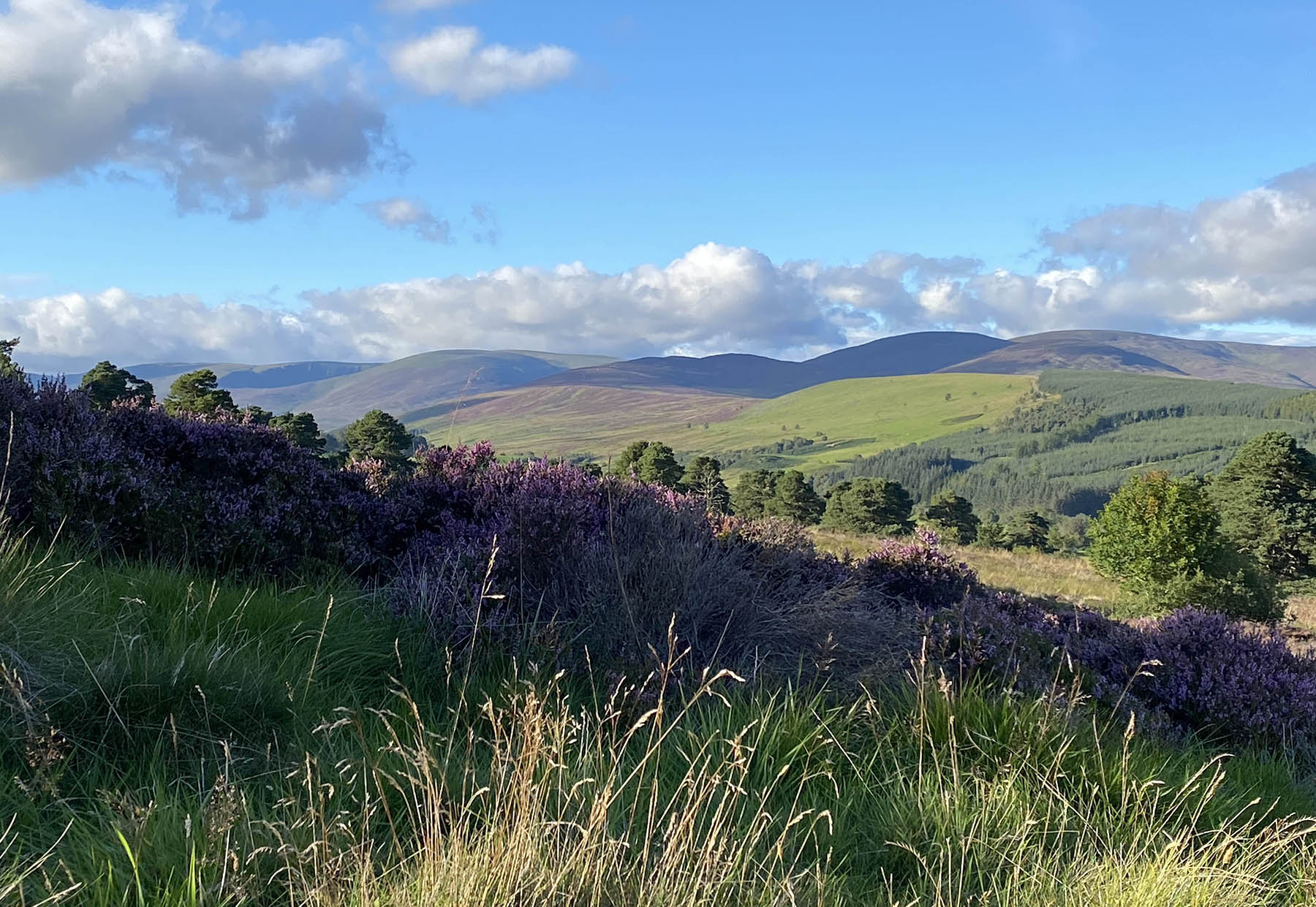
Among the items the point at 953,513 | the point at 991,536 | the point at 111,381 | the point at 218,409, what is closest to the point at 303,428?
the point at 111,381

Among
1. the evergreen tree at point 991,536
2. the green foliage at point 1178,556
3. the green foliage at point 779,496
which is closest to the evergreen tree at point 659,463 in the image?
the green foliage at point 779,496

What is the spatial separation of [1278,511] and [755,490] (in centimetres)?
3373

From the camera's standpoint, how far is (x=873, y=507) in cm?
5409

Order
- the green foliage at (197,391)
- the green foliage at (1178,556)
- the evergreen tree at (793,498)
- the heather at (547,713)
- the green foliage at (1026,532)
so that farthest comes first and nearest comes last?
the green foliage at (1026,532), the evergreen tree at (793,498), the green foliage at (1178,556), the green foliage at (197,391), the heather at (547,713)

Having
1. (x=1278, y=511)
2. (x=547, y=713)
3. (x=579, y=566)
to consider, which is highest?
(x=579, y=566)

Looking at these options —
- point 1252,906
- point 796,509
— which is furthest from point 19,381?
point 796,509

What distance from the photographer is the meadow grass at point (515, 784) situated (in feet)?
7.77

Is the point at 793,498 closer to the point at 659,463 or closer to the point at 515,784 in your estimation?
the point at 659,463

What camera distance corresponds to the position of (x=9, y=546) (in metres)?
4.34

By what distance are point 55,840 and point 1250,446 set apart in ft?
135

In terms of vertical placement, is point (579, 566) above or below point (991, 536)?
above

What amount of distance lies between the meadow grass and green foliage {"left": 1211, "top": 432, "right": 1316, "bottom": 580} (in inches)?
1320

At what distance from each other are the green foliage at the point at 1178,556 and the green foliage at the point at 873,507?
29.2 meters

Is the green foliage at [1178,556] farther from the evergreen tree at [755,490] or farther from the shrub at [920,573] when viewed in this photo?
the evergreen tree at [755,490]
